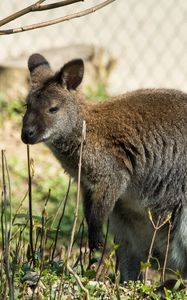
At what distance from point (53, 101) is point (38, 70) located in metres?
0.31

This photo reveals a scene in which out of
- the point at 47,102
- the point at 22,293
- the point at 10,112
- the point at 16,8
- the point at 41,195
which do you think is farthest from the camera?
the point at 16,8

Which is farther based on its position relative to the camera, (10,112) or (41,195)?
(10,112)

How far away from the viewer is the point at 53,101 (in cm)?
577

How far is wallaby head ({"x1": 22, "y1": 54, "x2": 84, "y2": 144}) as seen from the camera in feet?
18.5

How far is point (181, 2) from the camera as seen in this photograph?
1206 cm

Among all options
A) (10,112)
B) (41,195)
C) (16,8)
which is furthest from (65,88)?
(16,8)

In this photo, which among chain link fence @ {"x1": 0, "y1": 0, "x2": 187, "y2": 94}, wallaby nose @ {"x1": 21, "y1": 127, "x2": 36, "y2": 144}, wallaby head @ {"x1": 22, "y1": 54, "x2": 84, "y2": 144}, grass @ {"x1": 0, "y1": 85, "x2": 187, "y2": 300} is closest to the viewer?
grass @ {"x1": 0, "y1": 85, "x2": 187, "y2": 300}

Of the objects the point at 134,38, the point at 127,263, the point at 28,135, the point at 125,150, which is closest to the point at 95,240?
the point at 127,263

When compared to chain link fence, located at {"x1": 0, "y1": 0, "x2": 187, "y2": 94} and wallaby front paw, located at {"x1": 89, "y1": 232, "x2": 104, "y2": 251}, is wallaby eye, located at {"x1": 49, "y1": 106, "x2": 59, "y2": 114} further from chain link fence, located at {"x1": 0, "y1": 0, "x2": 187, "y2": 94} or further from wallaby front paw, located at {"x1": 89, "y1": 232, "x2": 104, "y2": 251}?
chain link fence, located at {"x1": 0, "y1": 0, "x2": 187, "y2": 94}

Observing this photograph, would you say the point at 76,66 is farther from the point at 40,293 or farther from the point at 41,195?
the point at 41,195

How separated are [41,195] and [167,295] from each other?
4.45 m

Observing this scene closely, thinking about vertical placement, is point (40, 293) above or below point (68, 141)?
below

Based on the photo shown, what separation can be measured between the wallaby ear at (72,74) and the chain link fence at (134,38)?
5727 millimetres

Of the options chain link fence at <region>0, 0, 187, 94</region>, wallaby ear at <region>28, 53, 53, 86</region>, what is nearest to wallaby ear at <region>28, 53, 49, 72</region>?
wallaby ear at <region>28, 53, 53, 86</region>
